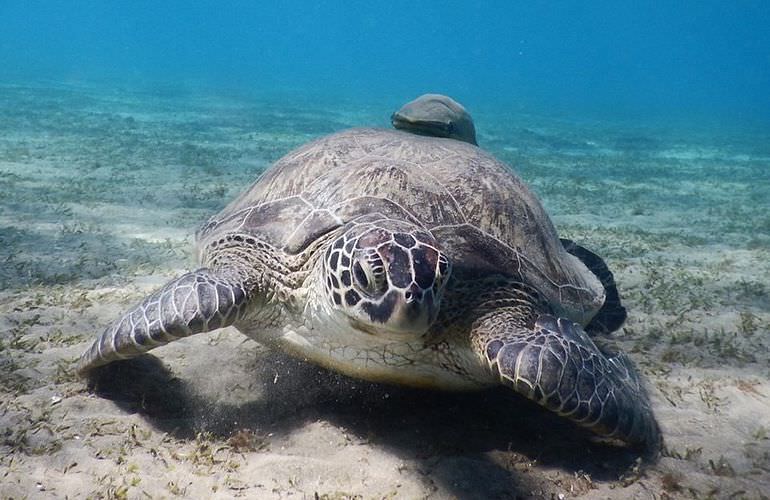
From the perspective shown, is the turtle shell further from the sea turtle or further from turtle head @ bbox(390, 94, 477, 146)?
turtle head @ bbox(390, 94, 477, 146)

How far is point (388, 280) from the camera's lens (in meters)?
2.30

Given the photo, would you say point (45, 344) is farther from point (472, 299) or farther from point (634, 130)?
point (634, 130)

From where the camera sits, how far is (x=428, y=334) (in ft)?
8.96

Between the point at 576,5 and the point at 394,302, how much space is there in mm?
201127

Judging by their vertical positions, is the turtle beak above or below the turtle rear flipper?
above

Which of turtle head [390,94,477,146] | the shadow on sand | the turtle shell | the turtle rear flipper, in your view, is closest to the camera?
the shadow on sand

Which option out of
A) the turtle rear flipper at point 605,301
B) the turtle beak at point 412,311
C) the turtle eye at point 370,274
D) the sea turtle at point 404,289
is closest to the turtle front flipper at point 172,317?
the sea turtle at point 404,289

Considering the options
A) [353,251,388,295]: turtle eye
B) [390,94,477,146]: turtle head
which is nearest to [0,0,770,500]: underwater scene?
[353,251,388,295]: turtle eye

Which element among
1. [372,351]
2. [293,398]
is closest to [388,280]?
[372,351]

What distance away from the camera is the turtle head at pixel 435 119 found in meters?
8.59

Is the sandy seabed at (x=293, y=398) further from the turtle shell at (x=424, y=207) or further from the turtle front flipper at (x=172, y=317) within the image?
the turtle shell at (x=424, y=207)

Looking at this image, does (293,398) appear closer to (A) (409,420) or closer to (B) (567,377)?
(A) (409,420)

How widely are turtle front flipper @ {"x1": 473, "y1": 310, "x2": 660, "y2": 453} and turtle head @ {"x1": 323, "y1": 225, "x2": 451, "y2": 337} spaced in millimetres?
498

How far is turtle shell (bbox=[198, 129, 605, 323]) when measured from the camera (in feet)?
10.3
